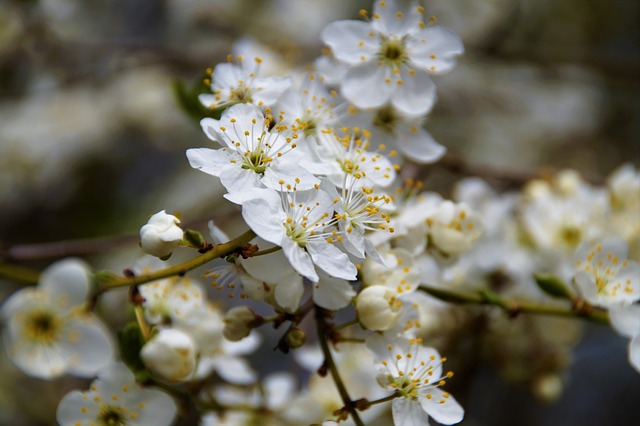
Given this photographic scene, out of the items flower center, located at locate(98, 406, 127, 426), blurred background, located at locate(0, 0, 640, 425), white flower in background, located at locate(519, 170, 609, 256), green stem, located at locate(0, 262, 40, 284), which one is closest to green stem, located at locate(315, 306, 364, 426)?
flower center, located at locate(98, 406, 127, 426)

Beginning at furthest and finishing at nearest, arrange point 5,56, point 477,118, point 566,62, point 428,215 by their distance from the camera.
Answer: point 477,118 → point 5,56 → point 566,62 → point 428,215

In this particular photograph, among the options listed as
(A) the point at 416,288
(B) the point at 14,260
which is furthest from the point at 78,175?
(A) the point at 416,288

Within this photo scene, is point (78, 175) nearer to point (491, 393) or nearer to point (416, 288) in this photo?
point (491, 393)

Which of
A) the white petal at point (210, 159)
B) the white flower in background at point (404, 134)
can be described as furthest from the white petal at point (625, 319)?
the white petal at point (210, 159)

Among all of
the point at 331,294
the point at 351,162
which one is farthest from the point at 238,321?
the point at 351,162

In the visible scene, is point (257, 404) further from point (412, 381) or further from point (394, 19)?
point (394, 19)

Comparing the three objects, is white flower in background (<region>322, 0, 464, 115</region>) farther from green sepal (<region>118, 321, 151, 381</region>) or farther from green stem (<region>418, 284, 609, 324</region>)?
green sepal (<region>118, 321, 151, 381</region>)
